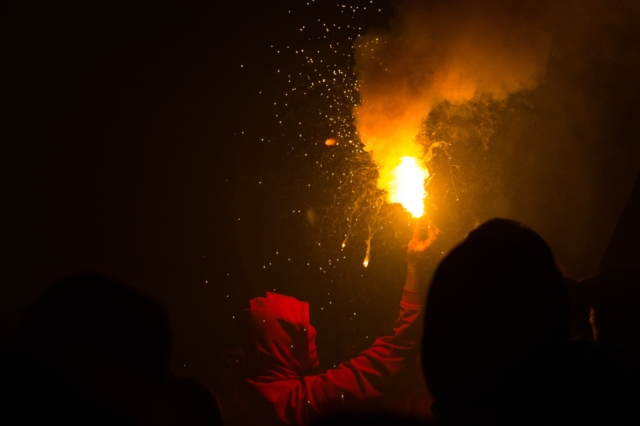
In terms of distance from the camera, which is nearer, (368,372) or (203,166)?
(368,372)

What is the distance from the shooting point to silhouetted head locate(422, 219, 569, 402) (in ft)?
3.38

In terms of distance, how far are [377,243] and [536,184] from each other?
1.25 metres

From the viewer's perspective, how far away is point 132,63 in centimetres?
277

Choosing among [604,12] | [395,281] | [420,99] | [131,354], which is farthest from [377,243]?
[131,354]

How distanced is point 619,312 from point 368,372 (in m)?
1.16

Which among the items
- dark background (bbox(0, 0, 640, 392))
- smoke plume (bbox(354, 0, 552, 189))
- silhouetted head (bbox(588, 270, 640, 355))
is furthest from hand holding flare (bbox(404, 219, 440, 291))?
A: silhouetted head (bbox(588, 270, 640, 355))

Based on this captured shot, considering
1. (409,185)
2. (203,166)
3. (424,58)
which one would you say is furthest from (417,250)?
(203,166)

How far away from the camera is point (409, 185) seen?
2.77m

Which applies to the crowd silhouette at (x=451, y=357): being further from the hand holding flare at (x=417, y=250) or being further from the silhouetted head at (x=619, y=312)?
the hand holding flare at (x=417, y=250)

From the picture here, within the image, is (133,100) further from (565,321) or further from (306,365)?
(565,321)

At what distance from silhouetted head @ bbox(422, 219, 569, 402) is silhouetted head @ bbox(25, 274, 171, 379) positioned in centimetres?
64

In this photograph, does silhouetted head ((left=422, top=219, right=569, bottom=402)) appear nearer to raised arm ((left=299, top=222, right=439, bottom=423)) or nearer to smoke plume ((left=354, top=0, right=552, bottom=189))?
raised arm ((left=299, top=222, right=439, bottom=423))

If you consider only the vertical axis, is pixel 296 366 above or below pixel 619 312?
below

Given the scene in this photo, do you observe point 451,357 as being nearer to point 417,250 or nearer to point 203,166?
point 417,250
